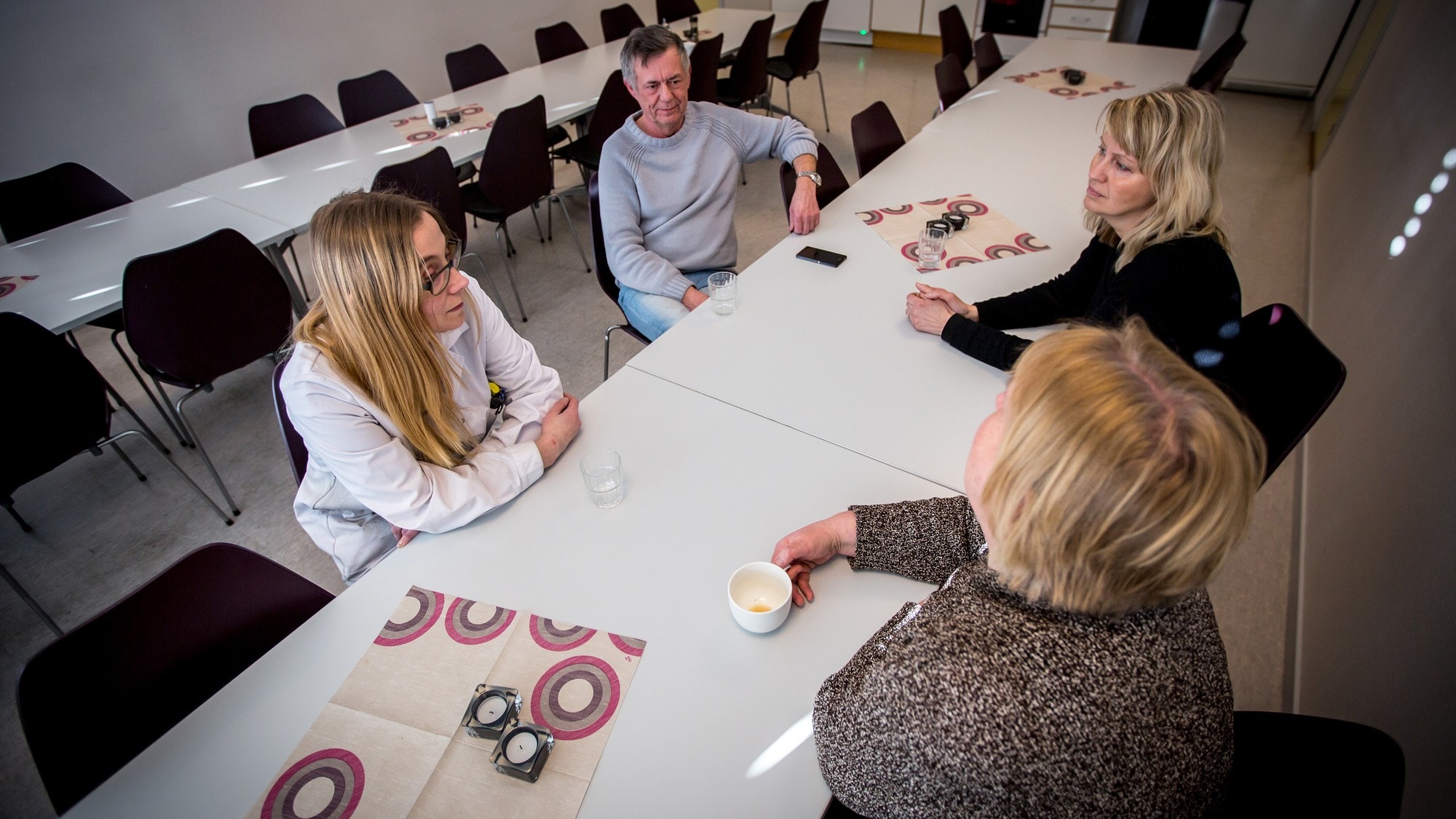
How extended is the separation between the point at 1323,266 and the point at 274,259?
185 inches

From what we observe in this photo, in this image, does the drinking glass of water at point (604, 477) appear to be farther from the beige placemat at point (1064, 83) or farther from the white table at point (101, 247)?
the beige placemat at point (1064, 83)

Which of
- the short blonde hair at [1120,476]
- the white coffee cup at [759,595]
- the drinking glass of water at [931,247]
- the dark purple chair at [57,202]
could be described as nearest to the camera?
the short blonde hair at [1120,476]

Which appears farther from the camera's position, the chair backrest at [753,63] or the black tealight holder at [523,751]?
the chair backrest at [753,63]

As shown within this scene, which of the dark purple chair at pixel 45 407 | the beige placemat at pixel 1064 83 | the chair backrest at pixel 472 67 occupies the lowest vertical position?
the dark purple chair at pixel 45 407

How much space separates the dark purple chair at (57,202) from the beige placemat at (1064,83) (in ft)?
14.3

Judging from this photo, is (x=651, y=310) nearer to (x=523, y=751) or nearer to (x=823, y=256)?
(x=823, y=256)

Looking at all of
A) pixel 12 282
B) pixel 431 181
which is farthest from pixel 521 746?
pixel 12 282

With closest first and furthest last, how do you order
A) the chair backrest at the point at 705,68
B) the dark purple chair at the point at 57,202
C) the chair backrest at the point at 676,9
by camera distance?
the dark purple chair at the point at 57,202
the chair backrest at the point at 705,68
the chair backrest at the point at 676,9

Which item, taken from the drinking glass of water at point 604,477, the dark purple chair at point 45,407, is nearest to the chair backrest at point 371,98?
the dark purple chair at point 45,407

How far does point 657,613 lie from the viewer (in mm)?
1093

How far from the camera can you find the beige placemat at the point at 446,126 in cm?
333

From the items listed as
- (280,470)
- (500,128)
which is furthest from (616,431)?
(500,128)

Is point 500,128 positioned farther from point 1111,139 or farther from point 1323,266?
point 1323,266

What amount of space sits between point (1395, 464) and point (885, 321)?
4.19 ft
